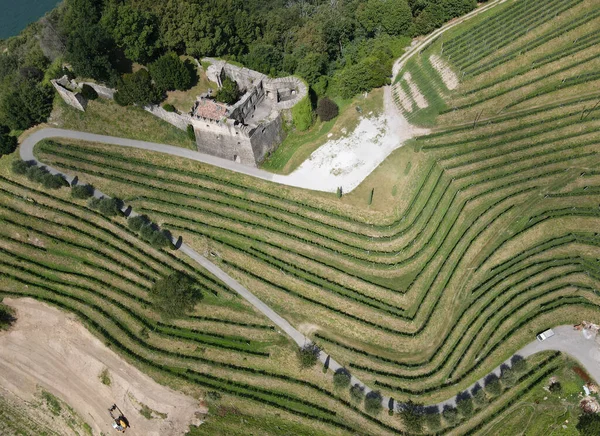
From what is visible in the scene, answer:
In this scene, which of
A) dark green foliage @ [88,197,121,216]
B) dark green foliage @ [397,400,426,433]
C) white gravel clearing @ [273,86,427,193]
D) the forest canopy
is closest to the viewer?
dark green foliage @ [397,400,426,433]

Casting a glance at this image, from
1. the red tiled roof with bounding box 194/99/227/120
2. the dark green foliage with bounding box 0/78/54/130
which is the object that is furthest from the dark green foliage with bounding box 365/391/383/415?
→ the dark green foliage with bounding box 0/78/54/130

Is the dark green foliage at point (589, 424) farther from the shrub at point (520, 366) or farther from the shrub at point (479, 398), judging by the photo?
the shrub at point (479, 398)

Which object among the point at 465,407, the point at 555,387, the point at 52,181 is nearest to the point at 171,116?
the point at 52,181

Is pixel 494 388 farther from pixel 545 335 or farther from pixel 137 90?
pixel 137 90

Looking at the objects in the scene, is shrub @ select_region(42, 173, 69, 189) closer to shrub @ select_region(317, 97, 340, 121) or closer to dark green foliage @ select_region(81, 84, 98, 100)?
dark green foliage @ select_region(81, 84, 98, 100)

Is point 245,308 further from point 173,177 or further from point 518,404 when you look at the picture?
point 518,404

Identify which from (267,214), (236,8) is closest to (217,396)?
(267,214)
